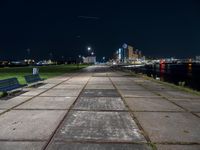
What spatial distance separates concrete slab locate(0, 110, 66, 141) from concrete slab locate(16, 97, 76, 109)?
893 millimetres

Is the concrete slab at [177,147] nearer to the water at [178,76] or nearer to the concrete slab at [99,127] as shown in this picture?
the concrete slab at [99,127]

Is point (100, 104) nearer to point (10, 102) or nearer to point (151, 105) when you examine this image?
point (151, 105)

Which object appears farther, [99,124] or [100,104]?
[100,104]

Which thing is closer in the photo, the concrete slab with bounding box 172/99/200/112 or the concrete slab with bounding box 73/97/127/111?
the concrete slab with bounding box 172/99/200/112

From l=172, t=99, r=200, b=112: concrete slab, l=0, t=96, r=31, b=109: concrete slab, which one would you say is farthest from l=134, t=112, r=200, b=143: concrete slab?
l=0, t=96, r=31, b=109: concrete slab

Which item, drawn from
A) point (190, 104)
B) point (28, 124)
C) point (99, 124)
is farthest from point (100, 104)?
point (28, 124)

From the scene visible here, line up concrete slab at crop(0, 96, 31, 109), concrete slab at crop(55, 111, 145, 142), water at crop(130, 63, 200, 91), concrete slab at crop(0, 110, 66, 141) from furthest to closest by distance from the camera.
→ water at crop(130, 63, 200, 91) < concrete slab at crop(0, 96, 31, 109) < concrete slab at crop(0, 110, 66, 141) < concrete slab at crop(55, 111, 145, 142)

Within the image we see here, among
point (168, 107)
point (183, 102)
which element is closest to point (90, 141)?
point (168, 107)

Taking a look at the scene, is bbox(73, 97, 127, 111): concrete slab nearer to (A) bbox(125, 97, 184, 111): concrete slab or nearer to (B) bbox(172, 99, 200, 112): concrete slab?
(A) bbox(125, 97, 184, 111): concrete slab

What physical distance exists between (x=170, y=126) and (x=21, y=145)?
15.1ft

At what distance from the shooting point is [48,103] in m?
13.0

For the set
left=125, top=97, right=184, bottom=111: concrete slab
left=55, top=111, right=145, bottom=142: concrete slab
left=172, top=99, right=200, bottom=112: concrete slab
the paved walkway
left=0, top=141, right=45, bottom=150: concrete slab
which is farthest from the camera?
left=172, top=99, right=200, bottom=112: concrete slab

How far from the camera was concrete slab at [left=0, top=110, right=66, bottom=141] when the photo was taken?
7.64 meters

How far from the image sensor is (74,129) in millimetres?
8328
